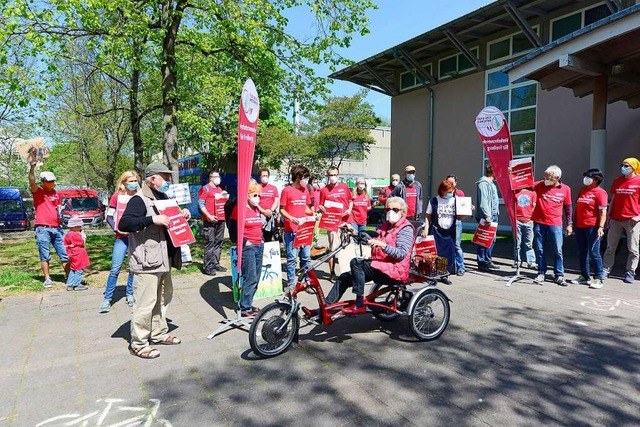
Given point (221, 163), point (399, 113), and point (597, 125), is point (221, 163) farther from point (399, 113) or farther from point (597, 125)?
point (597, 125)

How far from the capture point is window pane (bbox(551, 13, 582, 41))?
44.6 ft

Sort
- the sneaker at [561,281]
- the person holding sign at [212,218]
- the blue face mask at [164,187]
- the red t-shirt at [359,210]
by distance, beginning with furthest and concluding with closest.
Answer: the red t-shirt at [359,210], the person holding sign at [212,218], the sneaker at [561,281], the blue face mask at [164,187]

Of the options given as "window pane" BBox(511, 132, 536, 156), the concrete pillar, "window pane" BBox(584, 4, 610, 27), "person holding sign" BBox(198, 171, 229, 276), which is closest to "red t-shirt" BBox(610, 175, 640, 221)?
the concrete pillar

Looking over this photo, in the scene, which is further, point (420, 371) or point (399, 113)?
point (399, 113)

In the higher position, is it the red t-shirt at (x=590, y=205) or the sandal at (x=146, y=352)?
the red t-shirt at (x=590, y=205)

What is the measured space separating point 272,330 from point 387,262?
4.52 feet

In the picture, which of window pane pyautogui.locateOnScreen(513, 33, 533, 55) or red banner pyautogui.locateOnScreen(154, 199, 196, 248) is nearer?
red banner pyautogui.locateOnScreen(154, 199, 196, 248)

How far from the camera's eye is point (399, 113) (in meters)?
21.2

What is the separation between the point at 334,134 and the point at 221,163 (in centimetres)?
897

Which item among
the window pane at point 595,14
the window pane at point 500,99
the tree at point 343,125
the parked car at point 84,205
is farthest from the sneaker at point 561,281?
the tree at point 343,125

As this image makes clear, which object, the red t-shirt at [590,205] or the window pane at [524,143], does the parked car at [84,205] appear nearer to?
the window pane at [524,143]

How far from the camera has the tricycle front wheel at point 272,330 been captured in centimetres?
405

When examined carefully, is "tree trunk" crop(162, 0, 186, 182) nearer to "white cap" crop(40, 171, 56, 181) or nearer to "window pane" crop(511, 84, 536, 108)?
"white cap" crop(40, 171, 56, 181)

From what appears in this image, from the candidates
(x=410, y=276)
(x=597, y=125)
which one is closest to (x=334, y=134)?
(x=597, y=125)
